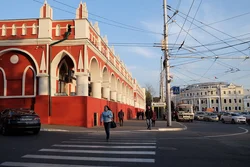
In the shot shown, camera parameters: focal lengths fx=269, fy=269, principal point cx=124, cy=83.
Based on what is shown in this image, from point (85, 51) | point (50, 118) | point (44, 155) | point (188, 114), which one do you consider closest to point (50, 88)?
point (50, 118)

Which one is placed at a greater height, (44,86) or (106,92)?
(44,86)

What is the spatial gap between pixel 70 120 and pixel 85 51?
595cm

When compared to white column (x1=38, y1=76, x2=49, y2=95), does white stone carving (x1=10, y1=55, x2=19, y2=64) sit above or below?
above

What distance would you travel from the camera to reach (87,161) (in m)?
7.99

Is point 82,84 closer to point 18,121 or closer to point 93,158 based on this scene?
point 18,121

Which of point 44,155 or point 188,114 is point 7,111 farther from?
point 188,114

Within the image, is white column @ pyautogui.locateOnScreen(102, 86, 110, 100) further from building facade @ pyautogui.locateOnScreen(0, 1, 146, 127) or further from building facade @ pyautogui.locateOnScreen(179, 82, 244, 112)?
building facade @ pyautogui.locateOnScreen(179, 82, 244, 112)

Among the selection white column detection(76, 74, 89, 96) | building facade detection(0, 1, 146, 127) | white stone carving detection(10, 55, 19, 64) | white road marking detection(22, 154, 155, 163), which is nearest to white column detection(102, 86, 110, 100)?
building facade detection(0, 1, 146, 127)

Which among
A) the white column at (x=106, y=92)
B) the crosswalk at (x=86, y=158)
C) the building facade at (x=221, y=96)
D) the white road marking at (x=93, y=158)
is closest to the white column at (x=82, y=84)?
the white column at (x=106, y=92)

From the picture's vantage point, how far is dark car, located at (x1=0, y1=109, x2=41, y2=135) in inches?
591

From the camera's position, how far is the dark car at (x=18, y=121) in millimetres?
15023

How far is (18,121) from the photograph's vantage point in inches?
594

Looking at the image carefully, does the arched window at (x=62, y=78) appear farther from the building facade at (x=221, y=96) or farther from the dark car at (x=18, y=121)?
the building facade at (x=221, y=96)

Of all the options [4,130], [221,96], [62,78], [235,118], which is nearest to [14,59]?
[62,78]
